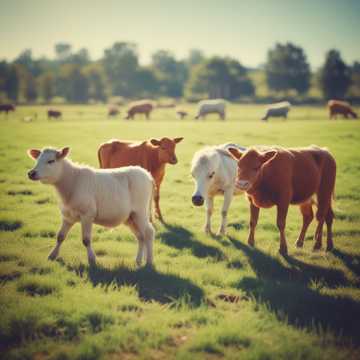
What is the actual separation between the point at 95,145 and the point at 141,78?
99014 mm

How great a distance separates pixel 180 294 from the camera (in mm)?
5387

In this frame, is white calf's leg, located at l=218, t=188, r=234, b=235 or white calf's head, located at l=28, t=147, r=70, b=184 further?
white calf's leg, located at l=218, t=188, r=234, b=235

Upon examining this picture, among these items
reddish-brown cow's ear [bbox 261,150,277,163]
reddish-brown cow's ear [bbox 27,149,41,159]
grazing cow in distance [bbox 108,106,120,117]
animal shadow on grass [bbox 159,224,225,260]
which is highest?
grazing cow in distance [bbox 108,106,120,117]

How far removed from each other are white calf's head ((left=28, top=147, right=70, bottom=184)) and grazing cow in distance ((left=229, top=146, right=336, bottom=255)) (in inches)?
122

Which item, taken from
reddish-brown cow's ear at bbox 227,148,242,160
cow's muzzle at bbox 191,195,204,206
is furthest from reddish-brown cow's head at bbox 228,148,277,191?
cow's muzzle at bbox 191,195,204,206

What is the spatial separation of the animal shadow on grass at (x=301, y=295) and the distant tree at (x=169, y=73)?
368ft

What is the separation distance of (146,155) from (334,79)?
9345 cm

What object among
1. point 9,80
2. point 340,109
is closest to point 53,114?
point 340,109

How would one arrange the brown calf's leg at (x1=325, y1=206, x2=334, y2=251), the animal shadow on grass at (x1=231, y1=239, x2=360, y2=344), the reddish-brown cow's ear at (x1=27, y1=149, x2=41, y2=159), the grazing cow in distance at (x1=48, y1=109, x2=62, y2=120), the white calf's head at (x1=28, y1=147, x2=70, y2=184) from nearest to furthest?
the animal shadow on grass at (x1=231, y1=239, x2=360, y2=344) → the white calf's head at (x1=28, y1=147, x2=70, y2=184) → the reddish-brown cow's ear at (x1=27, y1=149, x2=41, y2=159) → the brown calf's leg at (x1=325, y1=206, x2=334, y2=251) → the grazing cow in distance at (x1=48, y1=109, x2=62, y2=120)

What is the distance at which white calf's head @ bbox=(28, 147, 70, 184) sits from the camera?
20.2 ft

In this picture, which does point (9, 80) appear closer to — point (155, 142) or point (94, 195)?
point (155, 142)

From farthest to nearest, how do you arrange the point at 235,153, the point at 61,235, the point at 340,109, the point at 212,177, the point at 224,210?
the point at 340,109 → the point at 224,210 → the point at 212,177 → the point at 235,153 → the point at 61,235

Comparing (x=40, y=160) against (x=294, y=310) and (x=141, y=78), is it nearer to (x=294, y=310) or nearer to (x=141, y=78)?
(x=294, y=310)

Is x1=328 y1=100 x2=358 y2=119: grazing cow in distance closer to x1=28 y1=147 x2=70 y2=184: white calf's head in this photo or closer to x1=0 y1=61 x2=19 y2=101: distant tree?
x1=28 y1=147 x2=70 y2=184: white calf's head
